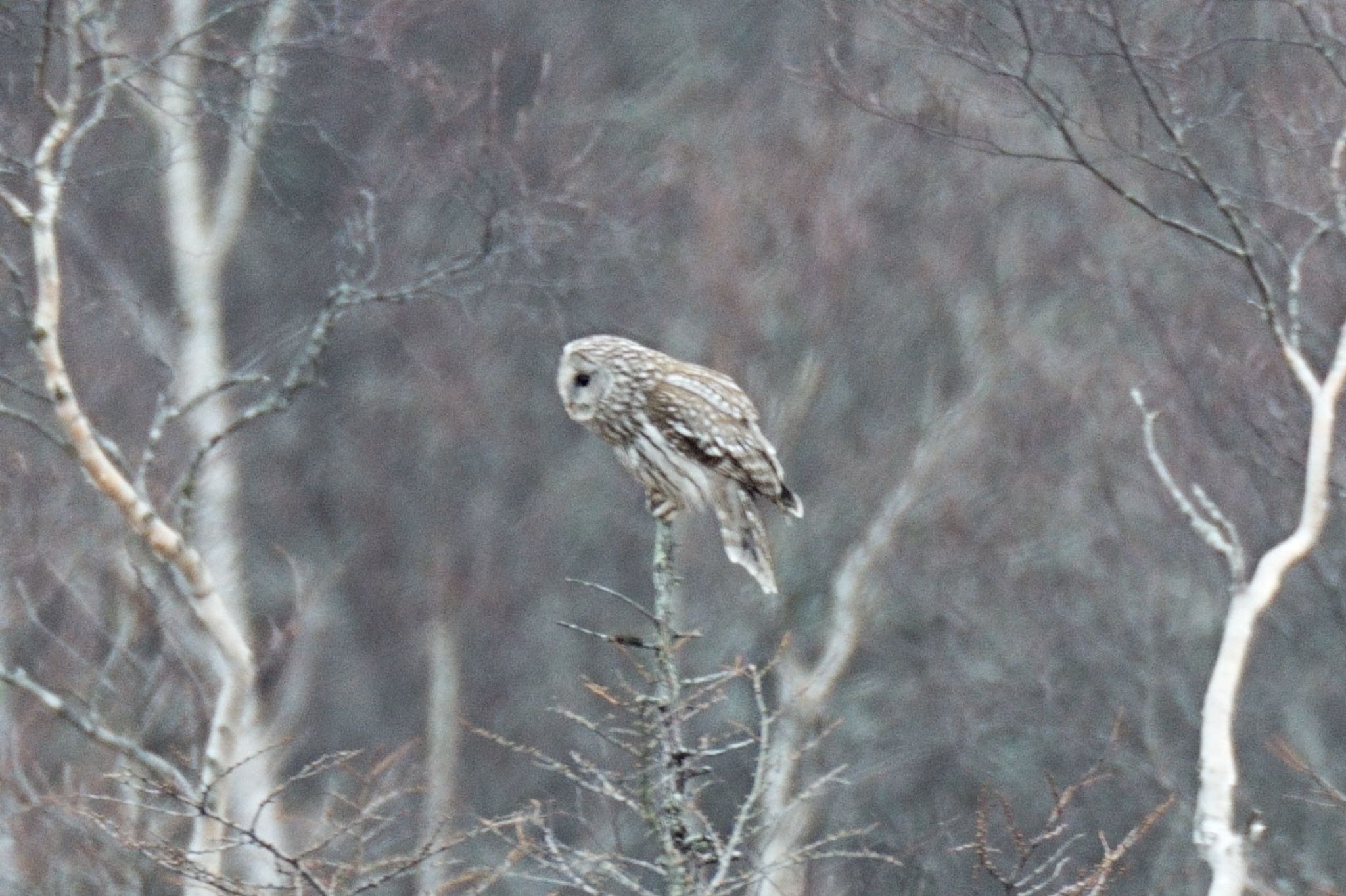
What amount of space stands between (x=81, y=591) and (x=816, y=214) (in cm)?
584

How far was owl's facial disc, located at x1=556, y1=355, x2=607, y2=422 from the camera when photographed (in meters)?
8.35

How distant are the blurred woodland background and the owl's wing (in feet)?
5.89

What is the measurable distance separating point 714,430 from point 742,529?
430 millimetres

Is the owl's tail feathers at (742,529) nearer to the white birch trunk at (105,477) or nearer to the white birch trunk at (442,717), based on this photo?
the white birch trunk at (105,477)

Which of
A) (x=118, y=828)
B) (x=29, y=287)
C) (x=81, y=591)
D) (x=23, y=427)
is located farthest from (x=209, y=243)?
(x=118, y=828)

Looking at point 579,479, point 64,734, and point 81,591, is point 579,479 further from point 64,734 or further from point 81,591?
point 81,591

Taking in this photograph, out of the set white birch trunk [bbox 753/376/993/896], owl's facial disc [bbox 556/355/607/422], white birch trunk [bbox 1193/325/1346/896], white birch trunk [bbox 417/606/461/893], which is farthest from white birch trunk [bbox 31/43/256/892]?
white birch trunk [bbox 417/606/461/893]

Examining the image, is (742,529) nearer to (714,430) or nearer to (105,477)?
(714,430)

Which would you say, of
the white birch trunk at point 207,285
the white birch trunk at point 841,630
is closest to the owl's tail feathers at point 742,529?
the white birch trunk at point 841,630

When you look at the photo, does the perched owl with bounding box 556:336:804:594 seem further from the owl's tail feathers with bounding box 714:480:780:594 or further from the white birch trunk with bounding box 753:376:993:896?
the white birch trunk with bounding box 753:376:993:896

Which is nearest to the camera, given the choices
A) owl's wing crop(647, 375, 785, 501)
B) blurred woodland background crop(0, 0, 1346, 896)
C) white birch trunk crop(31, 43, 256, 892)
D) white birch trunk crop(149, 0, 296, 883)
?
owl's wing crop(647, 375, 785, 501)

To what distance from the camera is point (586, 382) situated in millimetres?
8375

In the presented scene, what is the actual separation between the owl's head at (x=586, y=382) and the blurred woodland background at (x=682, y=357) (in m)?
2.00

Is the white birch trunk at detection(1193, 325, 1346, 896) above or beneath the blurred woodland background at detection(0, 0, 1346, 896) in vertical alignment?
beneath
